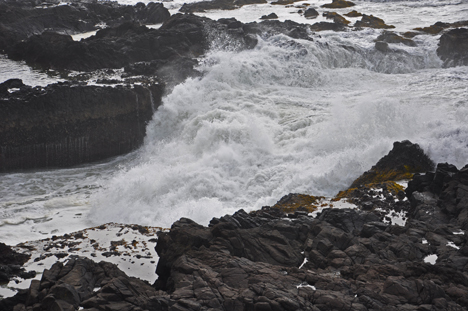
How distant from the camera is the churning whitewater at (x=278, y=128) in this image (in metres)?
11.9

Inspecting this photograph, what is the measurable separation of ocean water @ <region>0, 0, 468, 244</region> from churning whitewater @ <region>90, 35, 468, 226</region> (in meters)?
0.04

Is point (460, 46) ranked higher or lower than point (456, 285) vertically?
higher

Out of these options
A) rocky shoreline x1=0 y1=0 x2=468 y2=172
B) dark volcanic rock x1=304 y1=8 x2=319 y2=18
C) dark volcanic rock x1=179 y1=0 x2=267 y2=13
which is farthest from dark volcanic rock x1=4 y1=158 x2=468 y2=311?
dark volcanic rock x1=179 y1=0 x2=267 y2=13

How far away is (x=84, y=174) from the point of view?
48.0 ft

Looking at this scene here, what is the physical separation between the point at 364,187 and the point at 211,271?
5514 millimetres

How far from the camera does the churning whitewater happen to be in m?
11.9

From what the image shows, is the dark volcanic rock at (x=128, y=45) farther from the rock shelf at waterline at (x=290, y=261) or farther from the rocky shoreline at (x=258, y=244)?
the rock shelf at waterline at (x=290, y=261)

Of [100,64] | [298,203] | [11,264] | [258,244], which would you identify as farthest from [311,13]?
[11,264]

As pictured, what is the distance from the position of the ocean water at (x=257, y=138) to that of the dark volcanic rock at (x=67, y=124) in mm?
607

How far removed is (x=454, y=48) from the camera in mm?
22656

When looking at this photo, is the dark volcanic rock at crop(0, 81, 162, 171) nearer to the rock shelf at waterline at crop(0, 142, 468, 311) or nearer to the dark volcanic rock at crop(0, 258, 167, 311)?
the rock shelf at waterline at crop(0, 142, 468, 311)

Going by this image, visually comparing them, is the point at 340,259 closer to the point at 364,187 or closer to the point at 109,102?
the point at 364,187

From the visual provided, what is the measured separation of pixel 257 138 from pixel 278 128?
1341 mm

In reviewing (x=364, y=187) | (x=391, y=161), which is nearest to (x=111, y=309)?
(x=364, y=187)
